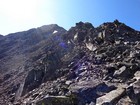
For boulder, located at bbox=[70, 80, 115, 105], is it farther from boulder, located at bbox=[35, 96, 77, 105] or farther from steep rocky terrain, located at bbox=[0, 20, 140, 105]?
boulder, located at bbox=[35, 96, 77, 105]

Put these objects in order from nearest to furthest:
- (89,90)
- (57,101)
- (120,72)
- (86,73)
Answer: (57,101) → (89,90) → (120,72) → (86,73)

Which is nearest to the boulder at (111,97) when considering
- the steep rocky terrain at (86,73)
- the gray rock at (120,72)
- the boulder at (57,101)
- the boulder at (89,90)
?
the steep rocky terrain at (86,73)

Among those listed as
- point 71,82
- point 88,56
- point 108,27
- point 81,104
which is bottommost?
point 81,104

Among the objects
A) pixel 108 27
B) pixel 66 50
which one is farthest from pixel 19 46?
pixel 108 27

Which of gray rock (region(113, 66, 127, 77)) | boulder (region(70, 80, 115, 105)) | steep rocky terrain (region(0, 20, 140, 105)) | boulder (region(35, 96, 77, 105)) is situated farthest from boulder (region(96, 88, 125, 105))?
gray rock (region(113, 66, 127, 77))

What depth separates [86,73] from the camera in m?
30.3

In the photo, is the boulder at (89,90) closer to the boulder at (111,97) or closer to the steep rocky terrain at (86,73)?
the steep rocky terrain at (86,73)

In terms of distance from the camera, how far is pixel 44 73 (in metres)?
36.9

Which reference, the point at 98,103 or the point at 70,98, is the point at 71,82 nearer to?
the point at 70,98

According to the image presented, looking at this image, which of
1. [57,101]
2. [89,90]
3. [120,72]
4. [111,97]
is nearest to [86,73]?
[120,72]

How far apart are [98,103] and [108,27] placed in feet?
78.6

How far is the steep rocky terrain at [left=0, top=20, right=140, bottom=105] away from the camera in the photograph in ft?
78.5

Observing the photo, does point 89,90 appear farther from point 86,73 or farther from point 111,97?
point 86,73

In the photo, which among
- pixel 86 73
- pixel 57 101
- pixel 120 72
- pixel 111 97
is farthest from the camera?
pixel 86 73
